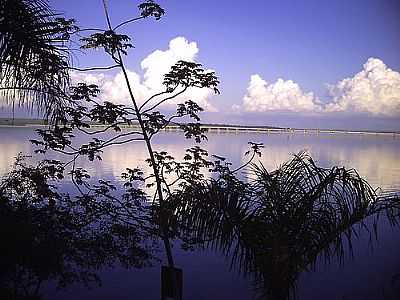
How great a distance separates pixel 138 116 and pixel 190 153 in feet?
3.87

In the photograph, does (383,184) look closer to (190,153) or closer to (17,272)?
(190,153)

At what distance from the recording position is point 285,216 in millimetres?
3094

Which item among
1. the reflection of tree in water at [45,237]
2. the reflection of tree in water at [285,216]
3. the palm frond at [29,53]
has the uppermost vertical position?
the palm frond at [29,53]

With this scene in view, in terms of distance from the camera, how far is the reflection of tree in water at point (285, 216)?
301 centimetres

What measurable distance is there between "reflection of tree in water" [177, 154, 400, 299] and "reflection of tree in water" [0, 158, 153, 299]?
93.6 inches

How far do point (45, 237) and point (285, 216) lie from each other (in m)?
3.45

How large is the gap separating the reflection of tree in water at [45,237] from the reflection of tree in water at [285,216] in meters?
2.38

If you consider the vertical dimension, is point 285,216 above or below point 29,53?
below

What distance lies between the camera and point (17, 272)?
5344mm

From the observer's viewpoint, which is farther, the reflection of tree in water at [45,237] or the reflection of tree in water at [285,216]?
the reflection of tree in water at [45,237]

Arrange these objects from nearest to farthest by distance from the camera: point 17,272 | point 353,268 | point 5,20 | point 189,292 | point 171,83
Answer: point 5,20
point 171,83
point 17,272
point 189,292
point 353,268

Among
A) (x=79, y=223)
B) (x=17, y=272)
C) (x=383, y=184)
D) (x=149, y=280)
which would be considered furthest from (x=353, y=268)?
(x=383, y=184)

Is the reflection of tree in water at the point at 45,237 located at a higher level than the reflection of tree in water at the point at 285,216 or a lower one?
lower

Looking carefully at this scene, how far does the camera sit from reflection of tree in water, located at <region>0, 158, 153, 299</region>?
4.82 m
